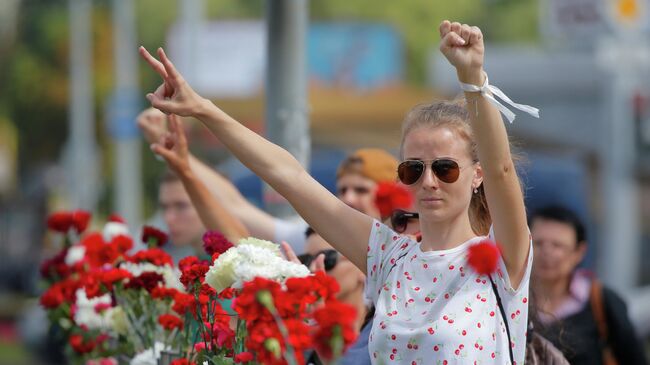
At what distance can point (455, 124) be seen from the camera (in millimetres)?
3674

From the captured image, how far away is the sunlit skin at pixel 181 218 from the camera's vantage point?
584 centimetres

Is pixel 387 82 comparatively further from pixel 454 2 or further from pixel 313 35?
pixel 454 2

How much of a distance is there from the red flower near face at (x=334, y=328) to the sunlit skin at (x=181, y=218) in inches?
110

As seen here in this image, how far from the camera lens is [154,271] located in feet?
15.5

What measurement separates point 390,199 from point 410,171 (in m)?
1.21

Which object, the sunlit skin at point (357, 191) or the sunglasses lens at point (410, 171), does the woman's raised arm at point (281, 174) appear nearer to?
the sunglasses lens at point (410, 171)

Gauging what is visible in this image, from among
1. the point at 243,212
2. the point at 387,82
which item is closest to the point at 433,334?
the point at 243,212

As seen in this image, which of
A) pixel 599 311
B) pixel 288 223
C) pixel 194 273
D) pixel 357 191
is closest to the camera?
pixel 194 273

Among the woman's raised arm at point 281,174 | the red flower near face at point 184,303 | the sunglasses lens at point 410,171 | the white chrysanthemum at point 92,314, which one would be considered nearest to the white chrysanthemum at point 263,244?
the woman's raised arm at point 281,174

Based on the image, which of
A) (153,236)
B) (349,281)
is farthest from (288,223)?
(349,281)

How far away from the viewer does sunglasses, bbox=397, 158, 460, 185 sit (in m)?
3.58

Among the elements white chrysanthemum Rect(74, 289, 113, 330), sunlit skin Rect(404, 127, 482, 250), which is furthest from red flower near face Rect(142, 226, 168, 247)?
sunlit skin Rect(404, 127, 482, 250)

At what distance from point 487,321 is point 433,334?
5.1 inches

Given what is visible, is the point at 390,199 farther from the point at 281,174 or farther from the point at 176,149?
the point at 281,174
